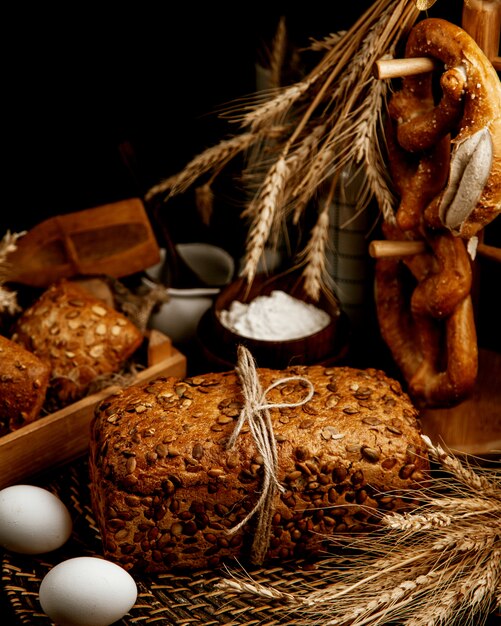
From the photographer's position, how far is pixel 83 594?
115cm

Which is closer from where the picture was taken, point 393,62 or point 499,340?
point 393,62

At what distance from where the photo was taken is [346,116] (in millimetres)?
1495

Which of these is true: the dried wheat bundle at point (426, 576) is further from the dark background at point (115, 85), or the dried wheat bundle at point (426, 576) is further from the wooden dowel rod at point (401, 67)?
the dark background at point (115, 85)

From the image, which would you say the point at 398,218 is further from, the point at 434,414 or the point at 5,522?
the point at 5,522

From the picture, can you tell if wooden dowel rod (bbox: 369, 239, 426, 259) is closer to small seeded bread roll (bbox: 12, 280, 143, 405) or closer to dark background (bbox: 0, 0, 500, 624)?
dark background (bbox: 0, 0, 500, 624)

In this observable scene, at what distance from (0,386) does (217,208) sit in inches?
36.6

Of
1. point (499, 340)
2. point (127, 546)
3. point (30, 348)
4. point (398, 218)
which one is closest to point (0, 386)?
point (30, 348)

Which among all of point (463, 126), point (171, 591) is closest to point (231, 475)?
point (171, 591)

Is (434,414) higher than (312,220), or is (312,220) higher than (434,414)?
(312,220)

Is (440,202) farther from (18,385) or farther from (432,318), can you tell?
(18,385)

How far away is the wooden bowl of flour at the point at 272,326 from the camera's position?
5.35 feet

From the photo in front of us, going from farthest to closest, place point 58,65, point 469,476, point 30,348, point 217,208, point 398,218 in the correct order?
point 217,208 → point 58,65 → point 30,348 → point 398,218 → point 469,476

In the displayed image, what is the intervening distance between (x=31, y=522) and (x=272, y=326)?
2.23 feet

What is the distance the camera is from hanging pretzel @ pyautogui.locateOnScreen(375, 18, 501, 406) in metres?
1.24
